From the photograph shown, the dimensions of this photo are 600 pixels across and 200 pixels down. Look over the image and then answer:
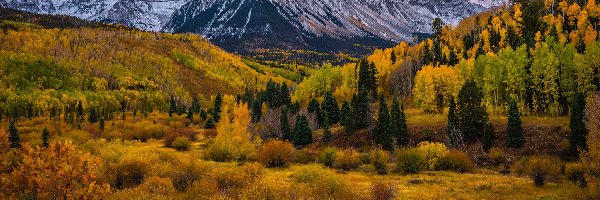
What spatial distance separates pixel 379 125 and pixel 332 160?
1909 centimetres

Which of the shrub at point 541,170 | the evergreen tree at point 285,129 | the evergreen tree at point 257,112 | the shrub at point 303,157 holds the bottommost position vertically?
the shrub at point 303,157

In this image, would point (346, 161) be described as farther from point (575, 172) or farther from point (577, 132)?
point (577, 132)

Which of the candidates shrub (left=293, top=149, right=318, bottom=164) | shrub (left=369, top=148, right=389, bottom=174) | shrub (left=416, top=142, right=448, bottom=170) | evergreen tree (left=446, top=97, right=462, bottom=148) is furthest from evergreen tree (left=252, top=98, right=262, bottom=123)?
shrub (left=416, top=142, right=448, bottom=170)

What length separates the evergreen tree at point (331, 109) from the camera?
401 feet

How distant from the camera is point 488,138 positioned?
263ft

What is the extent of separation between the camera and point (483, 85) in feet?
334

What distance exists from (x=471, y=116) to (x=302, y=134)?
36.6 m

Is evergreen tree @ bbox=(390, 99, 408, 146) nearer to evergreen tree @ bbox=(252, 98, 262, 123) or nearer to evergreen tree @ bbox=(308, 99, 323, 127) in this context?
evergreen tree @ bbox=(308, 99, 323, 127)

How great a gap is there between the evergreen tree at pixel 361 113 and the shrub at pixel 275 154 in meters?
31.2

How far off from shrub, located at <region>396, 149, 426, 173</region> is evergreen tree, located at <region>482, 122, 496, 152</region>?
16.9 meters

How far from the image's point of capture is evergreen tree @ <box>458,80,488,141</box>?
85.1 meters

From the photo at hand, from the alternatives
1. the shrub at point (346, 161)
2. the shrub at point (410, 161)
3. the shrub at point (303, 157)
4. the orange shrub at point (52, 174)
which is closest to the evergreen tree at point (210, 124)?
the shrub at point (303, 157)

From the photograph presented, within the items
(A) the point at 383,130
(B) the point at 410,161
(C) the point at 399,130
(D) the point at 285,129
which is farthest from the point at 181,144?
(B) the point at 410,161

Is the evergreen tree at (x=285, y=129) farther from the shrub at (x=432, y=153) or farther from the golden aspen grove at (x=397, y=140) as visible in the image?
the shrub at (x=432, y=153)
